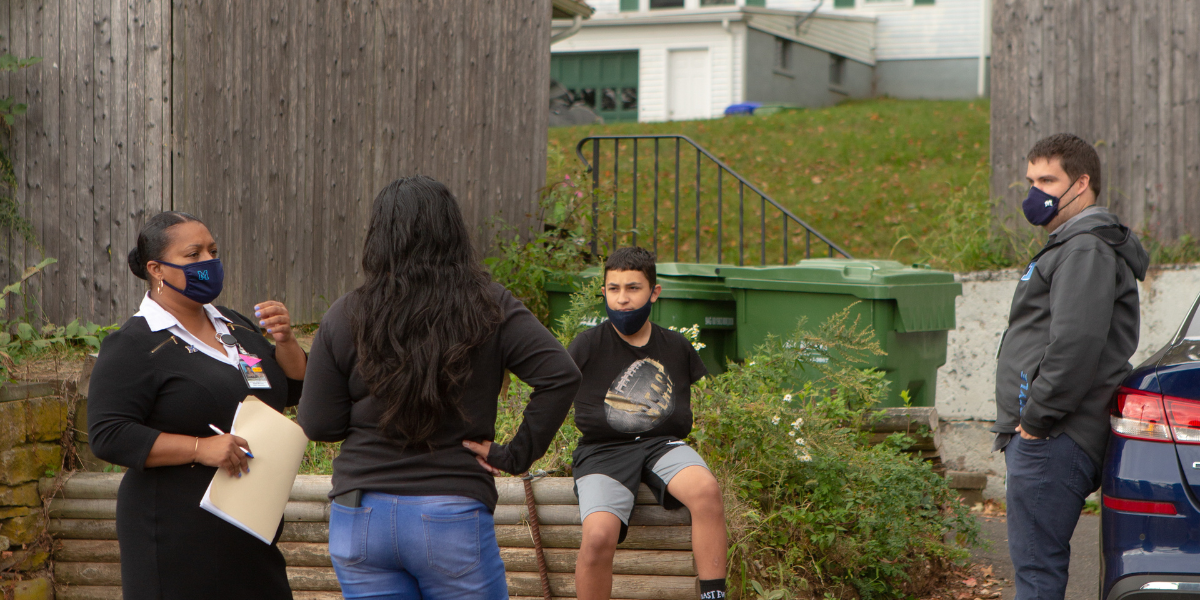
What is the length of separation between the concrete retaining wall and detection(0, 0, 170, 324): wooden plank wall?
5119mm

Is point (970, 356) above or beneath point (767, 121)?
beneath

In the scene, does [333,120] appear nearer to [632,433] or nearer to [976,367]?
[632,433]

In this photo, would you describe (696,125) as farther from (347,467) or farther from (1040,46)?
(347,467)

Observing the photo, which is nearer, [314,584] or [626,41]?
[314,584]

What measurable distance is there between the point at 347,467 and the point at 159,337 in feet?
2.41

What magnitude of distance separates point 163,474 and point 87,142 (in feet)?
11.9

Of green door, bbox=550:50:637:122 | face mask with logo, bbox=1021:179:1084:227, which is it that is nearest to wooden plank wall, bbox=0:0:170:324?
face mask with logo, bbox=1021:179:1084:227

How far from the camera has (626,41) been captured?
2372cm

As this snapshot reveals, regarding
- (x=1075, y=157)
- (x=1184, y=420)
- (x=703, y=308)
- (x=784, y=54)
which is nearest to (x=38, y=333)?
(x=703, y=308)

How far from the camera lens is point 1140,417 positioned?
2891mm

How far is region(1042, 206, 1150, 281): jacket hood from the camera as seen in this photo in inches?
123

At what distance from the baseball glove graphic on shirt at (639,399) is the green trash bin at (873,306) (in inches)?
67.3

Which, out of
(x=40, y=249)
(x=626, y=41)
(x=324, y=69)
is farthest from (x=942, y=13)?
(x=40, y=249)

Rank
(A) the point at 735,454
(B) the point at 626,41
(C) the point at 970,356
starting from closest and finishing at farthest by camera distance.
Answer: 1. (A) the point at 735,454
2. (C) the point at 970,356
3. (B) the point at 626,41
